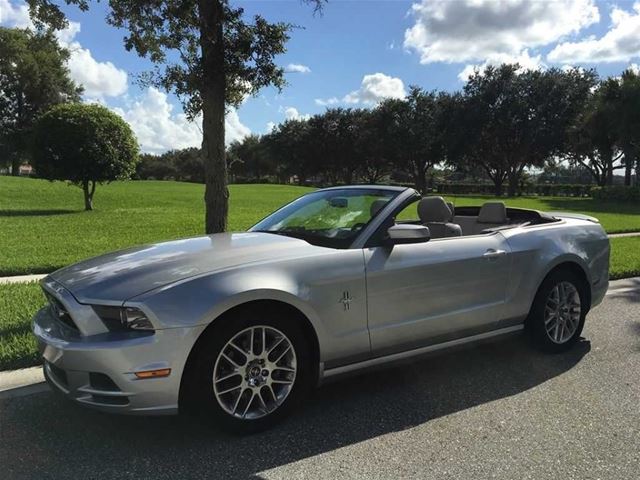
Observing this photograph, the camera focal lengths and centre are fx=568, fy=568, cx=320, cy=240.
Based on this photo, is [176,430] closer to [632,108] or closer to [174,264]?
[174,264]

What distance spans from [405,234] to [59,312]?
2274 millimetres

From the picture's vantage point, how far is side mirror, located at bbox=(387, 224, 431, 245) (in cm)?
390

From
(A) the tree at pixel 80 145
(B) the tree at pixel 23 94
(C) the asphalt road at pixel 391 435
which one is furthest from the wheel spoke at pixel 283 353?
(B) the tree at pixel 23 94

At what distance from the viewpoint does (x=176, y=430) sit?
3.49 meters

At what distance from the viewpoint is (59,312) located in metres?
3.47

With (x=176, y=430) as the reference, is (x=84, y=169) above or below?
above

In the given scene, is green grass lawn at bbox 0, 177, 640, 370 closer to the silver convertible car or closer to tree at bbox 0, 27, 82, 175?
the silver convertible car

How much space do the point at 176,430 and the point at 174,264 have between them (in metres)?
1.02

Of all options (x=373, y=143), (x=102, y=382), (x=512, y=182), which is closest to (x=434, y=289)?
(x=102, y=382)

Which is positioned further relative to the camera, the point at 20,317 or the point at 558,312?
the point at 20,317

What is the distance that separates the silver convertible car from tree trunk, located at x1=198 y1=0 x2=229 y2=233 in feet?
7.80

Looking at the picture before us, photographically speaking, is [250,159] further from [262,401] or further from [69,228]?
[262,401]

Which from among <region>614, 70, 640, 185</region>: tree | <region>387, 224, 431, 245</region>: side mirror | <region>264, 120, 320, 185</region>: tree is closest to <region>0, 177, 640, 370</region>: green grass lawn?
<region>387, 224, 431, 245</region>: side mirror

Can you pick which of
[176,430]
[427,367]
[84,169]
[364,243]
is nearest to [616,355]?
[427,367]
